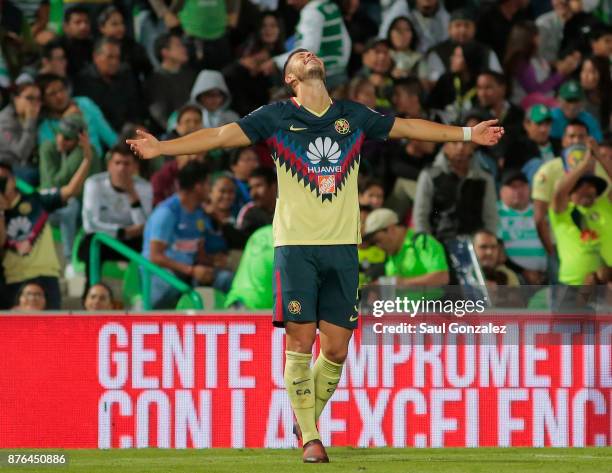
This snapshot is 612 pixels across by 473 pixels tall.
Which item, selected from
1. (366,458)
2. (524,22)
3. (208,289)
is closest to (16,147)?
(208,289)

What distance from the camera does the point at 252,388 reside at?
9703mm

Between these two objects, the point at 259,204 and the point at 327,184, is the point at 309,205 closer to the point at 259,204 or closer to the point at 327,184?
the point at 327,184

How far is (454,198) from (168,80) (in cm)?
338

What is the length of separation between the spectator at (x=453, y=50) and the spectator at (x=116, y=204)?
3.51m

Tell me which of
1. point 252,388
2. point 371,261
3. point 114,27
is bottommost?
point 252,388

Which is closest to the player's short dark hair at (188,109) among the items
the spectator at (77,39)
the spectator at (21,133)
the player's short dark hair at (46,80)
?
the player's short dark hair at (46,80)

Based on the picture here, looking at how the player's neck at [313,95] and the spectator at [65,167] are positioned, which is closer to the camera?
the player's neck at [313,95]

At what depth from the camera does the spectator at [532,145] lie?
581 inches

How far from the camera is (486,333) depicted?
9.65m

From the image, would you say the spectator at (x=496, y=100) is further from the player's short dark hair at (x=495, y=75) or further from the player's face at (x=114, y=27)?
the player's face at (x=114, y=27)

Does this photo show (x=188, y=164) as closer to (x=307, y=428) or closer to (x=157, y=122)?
(x=157, y=122)

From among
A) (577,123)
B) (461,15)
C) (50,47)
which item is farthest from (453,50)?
(50,47)

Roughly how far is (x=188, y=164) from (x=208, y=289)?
1318 mm

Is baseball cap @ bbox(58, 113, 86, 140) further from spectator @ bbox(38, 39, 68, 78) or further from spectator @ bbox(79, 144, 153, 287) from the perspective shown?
spectator @ bbox(38, 39, 68, 78)
